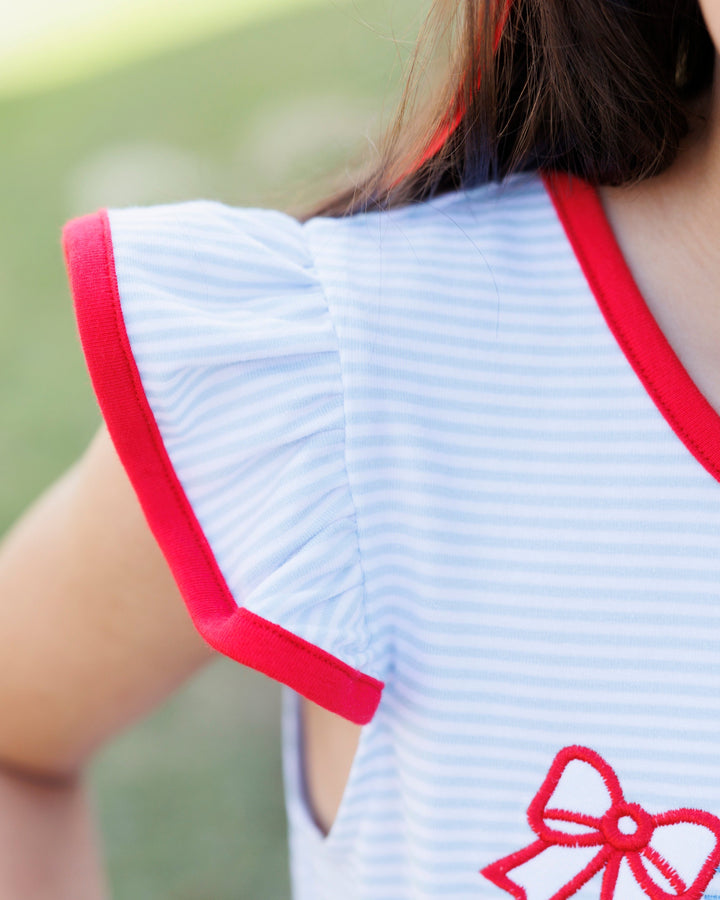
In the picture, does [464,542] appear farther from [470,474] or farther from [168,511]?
[168,511]

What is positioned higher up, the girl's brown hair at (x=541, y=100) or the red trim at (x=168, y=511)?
the girl's brown hair at (x=541, y=100)

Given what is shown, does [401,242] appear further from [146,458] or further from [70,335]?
[70,335]

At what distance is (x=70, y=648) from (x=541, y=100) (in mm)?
407

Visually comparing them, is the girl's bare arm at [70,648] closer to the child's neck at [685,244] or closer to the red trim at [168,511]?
the red trim at [168,511]

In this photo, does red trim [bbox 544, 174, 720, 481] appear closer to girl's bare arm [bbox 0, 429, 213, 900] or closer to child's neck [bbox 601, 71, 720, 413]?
child's neck [bbox 601, 71, 720, 413]

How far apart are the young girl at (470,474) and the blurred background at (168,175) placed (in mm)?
110

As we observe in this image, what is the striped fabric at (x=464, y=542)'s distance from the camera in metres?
0.50

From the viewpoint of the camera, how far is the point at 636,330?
0.54 metres

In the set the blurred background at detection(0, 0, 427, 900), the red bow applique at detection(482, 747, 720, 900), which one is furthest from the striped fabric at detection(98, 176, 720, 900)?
the blurred background at detection(0, 0, 427, 900)

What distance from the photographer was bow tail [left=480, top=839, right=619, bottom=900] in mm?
498

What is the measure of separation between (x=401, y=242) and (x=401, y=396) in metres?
0.09

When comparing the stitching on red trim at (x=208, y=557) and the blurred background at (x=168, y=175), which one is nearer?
the stitching on red trim at (x=208, y=557)

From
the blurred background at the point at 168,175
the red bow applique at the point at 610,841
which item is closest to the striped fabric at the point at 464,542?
the red bow applique at the point at 610,841

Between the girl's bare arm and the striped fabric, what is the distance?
98mm
